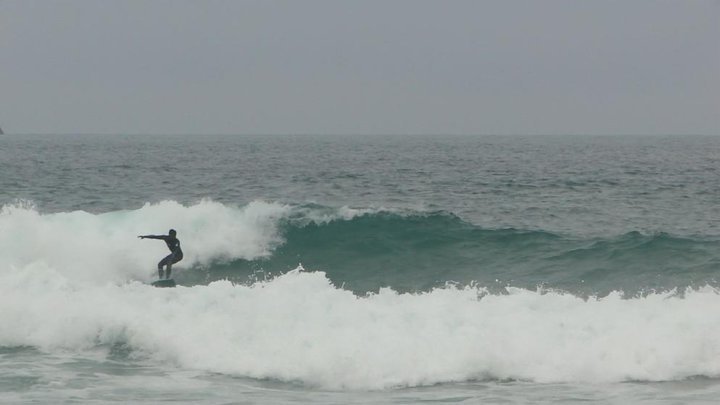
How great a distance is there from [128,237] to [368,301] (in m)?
8.97

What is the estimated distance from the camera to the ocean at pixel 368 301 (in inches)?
506

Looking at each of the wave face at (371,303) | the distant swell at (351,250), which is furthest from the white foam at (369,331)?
the distant swell at (351,250)

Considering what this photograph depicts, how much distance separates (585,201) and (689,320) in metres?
18.1

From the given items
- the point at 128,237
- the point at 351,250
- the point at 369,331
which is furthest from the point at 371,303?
the point at 128,237

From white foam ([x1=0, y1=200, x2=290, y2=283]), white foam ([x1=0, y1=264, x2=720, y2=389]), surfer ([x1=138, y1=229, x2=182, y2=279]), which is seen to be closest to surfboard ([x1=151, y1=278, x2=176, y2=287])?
surfer ([x1=138, y1=229, x2=182, y2=279])

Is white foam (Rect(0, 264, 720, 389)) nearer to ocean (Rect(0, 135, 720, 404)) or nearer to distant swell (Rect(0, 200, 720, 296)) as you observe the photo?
ocean (Rect(0, 135, 720, 404))

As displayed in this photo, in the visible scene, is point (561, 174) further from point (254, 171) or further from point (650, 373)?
point (650, 373)

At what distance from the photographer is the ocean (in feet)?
42.2

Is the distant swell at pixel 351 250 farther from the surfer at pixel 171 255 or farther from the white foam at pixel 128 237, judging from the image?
the surfer at pixel 171 255

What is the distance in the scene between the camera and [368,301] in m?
16.2

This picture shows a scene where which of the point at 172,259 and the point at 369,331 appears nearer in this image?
the point at 369,331

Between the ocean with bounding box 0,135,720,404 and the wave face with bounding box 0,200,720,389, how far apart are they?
0.05 m

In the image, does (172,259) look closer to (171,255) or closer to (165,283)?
(171,255)

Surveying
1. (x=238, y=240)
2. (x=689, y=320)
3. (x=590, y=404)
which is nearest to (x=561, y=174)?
(x=238, y=240)
